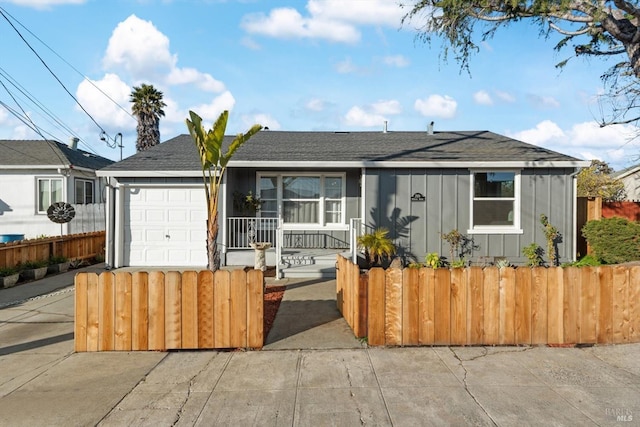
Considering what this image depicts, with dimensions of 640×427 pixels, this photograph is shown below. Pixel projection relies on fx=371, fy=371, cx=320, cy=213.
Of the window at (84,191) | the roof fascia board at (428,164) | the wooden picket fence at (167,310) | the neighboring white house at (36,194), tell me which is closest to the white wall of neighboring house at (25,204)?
the neighboring white house at (36,194)

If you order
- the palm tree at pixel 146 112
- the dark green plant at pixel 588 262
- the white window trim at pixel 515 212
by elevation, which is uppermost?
the palm tree at pixel 146 112

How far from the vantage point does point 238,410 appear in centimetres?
345

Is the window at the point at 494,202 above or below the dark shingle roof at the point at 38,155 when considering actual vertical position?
below

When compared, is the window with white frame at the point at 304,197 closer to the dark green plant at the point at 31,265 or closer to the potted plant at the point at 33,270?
the potted plant at the point at 33,270

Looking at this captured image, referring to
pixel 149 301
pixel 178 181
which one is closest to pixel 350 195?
pixel 178 181

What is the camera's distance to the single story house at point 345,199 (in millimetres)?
10094

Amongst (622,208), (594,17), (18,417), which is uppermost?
(594,17)

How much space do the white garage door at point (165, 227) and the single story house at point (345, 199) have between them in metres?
0.03

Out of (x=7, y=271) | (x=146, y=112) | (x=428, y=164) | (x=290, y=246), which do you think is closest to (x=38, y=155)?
(x=146, y=112)

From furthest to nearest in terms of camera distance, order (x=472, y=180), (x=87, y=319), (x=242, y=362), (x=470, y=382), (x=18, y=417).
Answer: (x=472, y=180), (x=87, y=319), (x=242, y=362), (x=470, y=382), (x=18, y=417)

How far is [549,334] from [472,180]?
587 cm

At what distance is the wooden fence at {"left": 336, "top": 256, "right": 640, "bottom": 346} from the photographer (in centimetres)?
498

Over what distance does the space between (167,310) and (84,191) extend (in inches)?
599

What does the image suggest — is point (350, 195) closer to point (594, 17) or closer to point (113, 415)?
point (594, 17)
